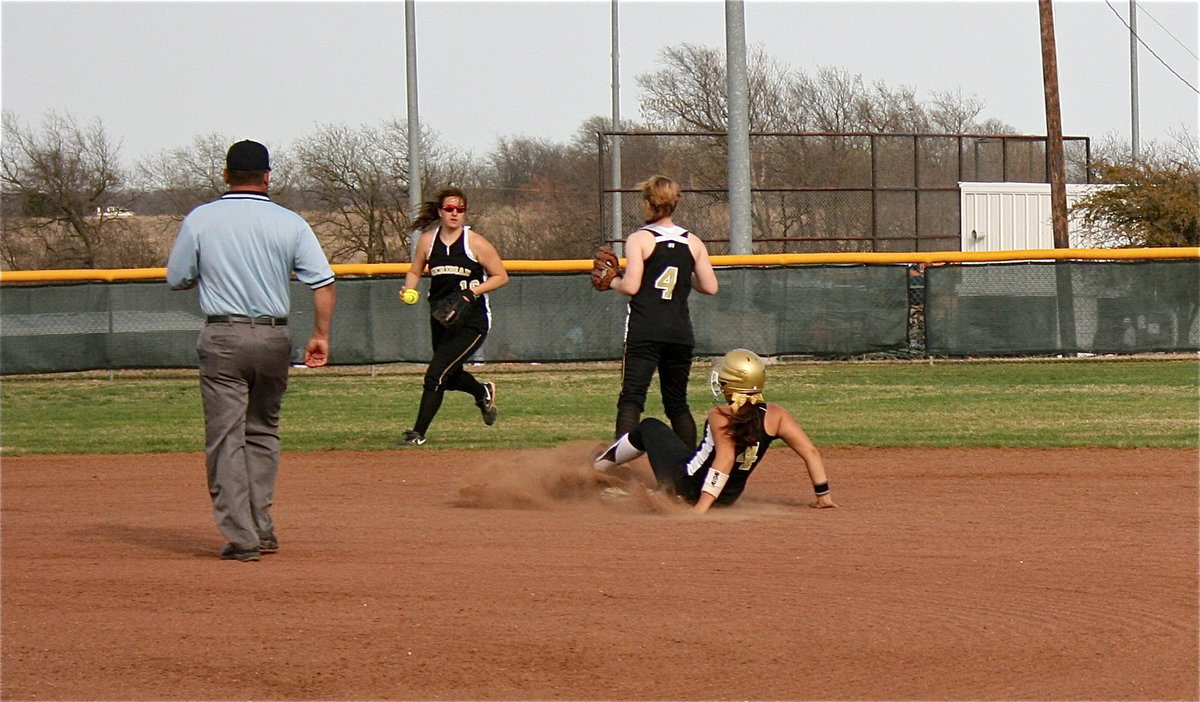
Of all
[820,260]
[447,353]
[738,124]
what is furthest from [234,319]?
[820,260]

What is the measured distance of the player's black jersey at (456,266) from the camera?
9969mm

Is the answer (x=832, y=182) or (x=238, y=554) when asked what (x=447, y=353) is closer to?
(x=238, y=554)

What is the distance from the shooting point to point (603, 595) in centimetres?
521

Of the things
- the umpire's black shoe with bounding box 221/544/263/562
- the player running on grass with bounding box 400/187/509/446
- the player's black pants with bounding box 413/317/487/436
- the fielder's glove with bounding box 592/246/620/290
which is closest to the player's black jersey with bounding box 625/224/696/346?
the fielder's glove with bounding box 592/246/620/290

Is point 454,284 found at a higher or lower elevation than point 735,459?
higher

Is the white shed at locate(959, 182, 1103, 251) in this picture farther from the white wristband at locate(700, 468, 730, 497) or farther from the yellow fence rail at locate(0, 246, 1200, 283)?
the white wristband at locate(700, 468, 730, 497)

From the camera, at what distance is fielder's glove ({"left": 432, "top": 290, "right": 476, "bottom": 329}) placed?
32.1 ft

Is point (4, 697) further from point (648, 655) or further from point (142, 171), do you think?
point (142, 171)

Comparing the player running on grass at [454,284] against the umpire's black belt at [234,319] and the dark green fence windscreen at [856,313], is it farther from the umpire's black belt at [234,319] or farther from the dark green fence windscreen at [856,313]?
the dark green fence windscreen at [856,313]

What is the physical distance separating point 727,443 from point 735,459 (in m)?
0.15

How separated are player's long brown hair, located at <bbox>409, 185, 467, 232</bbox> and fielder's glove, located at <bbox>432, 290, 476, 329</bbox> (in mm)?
624

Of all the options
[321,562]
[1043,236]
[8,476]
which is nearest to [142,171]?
[1043,236]

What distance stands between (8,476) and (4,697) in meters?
5.71

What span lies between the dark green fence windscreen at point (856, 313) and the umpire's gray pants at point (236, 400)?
1238 centimetres
